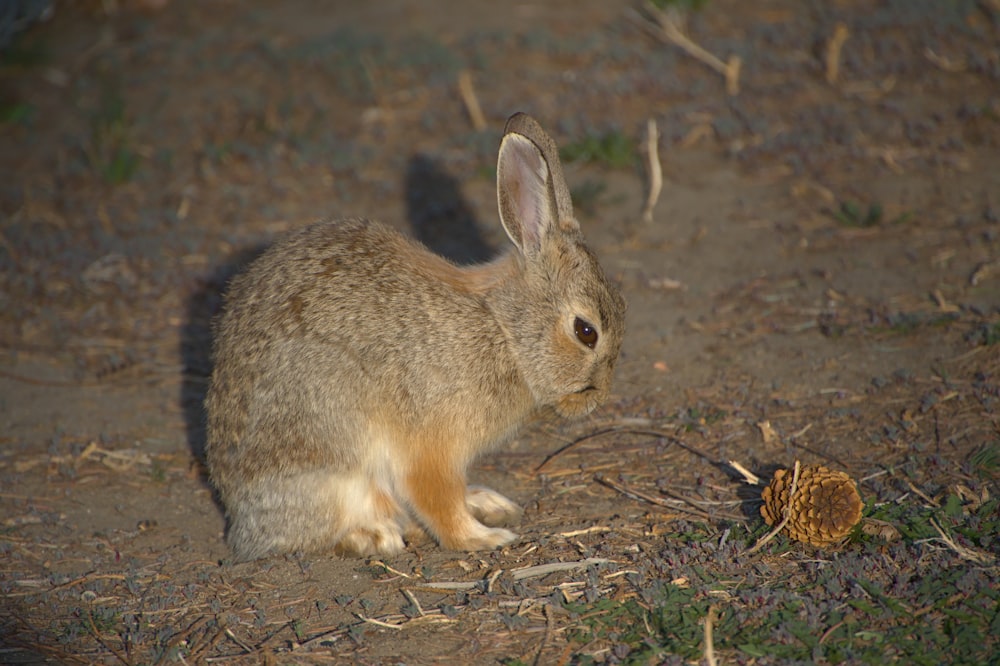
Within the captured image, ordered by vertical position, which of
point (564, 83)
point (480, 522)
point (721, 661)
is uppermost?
point (564, 83)

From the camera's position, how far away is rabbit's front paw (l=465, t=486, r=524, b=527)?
510 centimetres

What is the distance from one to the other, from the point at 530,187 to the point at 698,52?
16.9ft

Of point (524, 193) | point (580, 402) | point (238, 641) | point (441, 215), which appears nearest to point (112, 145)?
point (441, 215)

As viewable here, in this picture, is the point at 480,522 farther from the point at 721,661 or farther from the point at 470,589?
the point at 721,661

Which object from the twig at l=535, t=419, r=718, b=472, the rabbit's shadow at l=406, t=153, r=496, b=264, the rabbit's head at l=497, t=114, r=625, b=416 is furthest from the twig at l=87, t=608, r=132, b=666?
the rabbit's shadow at l=406, t=153, r=496, b=264

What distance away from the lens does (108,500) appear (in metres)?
5.54

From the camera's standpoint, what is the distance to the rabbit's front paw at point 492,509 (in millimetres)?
5098

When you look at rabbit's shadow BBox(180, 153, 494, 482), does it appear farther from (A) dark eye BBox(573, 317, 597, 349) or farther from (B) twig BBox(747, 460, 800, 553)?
→ (B) twig BBox(747, 460, 800, 553)

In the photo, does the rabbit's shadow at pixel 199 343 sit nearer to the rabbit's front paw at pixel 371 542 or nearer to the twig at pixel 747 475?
the rabbit's front paw at pixel 371 542

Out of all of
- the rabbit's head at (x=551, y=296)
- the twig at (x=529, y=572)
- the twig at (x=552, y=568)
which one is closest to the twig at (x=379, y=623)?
the twig at (x=529, y=572)

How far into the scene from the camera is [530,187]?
5043 mm

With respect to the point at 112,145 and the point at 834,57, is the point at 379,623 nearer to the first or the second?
the point at 112,145

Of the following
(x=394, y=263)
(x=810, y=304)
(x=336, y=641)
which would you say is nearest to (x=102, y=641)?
(x=336, y=641)

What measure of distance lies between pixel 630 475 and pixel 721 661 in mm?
1678
